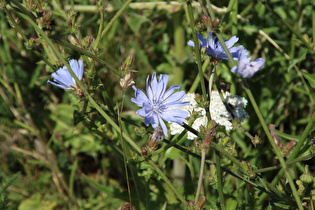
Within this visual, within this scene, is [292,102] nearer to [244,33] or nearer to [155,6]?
[244,33]

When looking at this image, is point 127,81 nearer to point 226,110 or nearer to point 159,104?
point 159,104

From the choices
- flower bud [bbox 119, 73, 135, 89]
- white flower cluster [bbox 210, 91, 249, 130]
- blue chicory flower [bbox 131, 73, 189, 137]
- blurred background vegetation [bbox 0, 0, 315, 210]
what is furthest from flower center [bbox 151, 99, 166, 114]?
blurred background vegetation [bbox 0, 0, 315, 210]

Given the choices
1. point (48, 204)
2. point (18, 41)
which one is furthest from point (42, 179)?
point (18, 41)

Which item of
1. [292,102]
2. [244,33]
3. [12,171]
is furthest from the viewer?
[12,171]

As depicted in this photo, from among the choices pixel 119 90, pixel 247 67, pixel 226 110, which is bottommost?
pixel 247 67

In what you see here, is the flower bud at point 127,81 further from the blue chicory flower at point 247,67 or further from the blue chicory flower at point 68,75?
the blue chicory flower at point 247,67

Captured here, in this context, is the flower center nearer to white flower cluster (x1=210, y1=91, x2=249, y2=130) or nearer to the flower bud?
the flower bud

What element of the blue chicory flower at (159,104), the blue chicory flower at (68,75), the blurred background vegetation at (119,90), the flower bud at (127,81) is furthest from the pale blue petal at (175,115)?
the blurred background vegetation at (119,90)

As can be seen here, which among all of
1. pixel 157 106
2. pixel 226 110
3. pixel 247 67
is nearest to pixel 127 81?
pixel 157 106
